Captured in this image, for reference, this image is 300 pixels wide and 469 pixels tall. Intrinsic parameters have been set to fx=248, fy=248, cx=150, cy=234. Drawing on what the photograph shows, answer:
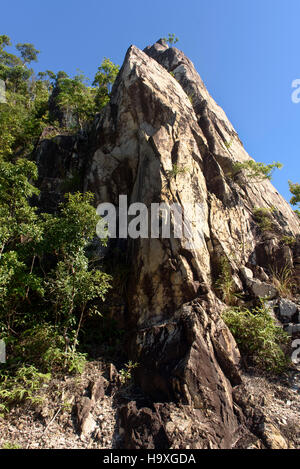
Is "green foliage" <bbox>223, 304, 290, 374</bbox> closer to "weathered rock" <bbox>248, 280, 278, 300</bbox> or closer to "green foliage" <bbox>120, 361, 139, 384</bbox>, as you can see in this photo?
"weathered rock" <bbox>248, 280, 278, 300</bbox>

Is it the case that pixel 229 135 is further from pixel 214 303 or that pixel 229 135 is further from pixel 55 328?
pixel 55 328

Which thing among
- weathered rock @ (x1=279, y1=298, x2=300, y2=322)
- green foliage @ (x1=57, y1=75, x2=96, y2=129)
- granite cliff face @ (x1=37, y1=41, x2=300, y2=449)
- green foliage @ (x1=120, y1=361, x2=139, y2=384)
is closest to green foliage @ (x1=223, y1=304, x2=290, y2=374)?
granite cliff face @ (x1=37, y1=41, x2=300, y2=449)

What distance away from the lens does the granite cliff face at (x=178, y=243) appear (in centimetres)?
466

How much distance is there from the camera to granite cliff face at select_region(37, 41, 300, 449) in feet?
15.3

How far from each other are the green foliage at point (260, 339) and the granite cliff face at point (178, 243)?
0.44 m

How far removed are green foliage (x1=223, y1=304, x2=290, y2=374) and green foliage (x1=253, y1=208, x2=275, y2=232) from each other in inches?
169

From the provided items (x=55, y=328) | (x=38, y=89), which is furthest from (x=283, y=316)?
(x=38, y=89)

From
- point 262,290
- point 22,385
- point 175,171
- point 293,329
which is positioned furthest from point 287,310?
point 22,385

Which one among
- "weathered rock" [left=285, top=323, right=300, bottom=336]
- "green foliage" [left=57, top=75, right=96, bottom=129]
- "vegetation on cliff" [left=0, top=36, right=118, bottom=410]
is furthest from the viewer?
"green foliage" [left=57, top=75, right=96, bottom=129]

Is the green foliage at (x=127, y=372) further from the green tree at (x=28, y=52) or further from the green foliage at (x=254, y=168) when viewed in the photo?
the green tree at (x=28, y=52)

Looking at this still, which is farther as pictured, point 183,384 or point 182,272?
point 182,272

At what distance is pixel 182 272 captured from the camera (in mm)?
6738

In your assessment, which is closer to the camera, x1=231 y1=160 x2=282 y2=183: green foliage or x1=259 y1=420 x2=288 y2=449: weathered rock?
x1=259 y1=420 x2=288 y2=449: weathered rock
